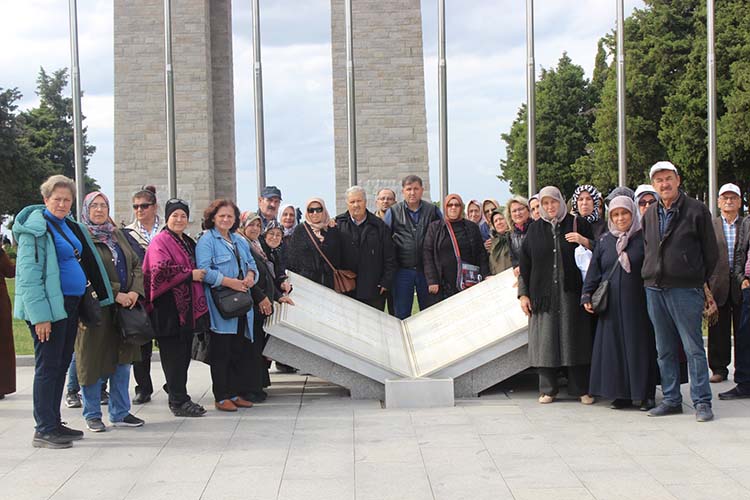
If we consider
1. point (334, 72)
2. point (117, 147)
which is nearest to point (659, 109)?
point (334, 72)

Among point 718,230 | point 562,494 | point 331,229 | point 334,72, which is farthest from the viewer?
point 334,72

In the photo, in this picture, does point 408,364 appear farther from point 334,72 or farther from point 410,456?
point 334,72

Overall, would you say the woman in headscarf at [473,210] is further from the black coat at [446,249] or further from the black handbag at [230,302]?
the black handbag at [230,302]

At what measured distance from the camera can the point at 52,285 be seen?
6.09 meters

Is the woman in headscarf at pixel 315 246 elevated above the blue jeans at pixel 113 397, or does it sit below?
above

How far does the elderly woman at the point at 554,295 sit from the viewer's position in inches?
294

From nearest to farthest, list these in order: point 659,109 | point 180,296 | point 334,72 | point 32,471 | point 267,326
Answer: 1. point 32,471
2. point 180,296
3. point 267,326
4. point 334,72
5. point 659,109

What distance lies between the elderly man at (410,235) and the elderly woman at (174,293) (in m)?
2.95

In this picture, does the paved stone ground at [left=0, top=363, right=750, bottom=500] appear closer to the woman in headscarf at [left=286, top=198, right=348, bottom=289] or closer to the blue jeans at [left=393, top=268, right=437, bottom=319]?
the woman in headscarf at [left=286, top=198, right=348, bottom=289]

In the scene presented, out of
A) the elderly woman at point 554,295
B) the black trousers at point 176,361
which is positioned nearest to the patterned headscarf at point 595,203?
the elderly woman at point 554,295

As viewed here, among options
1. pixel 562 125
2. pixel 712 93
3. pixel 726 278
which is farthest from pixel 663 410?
pixel 562 125

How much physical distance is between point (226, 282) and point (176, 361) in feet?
2.47

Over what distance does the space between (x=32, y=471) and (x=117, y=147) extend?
59.3ft

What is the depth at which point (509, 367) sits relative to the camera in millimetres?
7828
